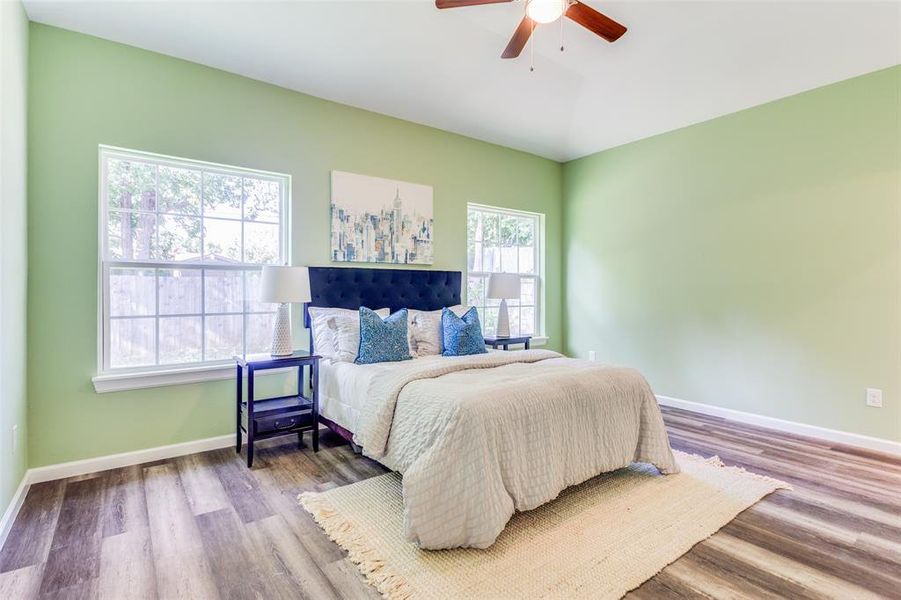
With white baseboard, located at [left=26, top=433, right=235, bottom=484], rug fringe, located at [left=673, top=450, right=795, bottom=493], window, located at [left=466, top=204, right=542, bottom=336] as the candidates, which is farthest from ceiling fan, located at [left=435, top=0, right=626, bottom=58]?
white baseboard, located at [left=26, top=433, right=235, bottom=484]

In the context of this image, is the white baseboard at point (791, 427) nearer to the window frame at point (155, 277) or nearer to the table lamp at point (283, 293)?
the table lamp at point (283, 293)

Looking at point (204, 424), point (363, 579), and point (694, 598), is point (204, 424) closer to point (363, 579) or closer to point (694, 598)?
point (363, 579)

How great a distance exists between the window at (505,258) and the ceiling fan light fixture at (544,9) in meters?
2.61

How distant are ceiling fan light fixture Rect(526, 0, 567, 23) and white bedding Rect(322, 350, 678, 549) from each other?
182cm

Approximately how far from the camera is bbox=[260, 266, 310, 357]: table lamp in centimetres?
301

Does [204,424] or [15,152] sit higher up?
[15,152]

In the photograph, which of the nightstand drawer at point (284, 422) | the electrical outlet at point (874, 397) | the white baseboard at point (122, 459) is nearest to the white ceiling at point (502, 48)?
the electrical outlet at point (874, 397)

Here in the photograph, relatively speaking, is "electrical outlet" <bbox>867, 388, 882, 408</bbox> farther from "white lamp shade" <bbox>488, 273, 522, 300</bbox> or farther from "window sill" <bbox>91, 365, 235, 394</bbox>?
"window sill" <bbox>91, 365, 235, 394</bbox>

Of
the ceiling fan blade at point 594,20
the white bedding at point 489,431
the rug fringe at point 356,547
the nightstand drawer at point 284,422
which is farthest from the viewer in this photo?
the nightstand drawer at point 284,422

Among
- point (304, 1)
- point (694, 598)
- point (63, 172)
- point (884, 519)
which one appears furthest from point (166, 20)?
point (884, 519)

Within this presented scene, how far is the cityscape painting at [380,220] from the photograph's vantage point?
3.73m

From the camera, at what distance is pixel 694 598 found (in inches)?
64.7

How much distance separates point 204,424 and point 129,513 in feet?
3.03

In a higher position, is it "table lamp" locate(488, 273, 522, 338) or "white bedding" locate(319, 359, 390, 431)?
"table lamp" locate(488, 273, 522, 338)
